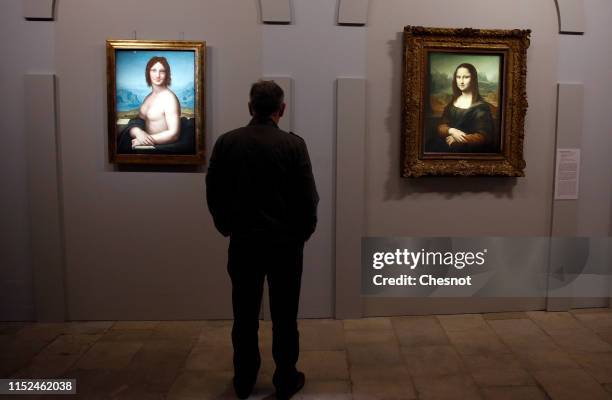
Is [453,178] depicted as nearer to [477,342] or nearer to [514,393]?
[477,342]

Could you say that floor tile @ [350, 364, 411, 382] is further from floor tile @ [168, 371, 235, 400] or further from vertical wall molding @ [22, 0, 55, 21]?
vertical wall molding @ [22, 0, 55, 21]

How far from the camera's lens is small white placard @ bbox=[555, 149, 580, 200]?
181 inches

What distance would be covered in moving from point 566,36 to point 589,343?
2572 mm

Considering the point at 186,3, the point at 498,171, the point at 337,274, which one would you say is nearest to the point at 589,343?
the point at 498,171

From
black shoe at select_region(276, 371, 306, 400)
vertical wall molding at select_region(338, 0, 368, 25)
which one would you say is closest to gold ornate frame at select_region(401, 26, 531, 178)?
vertical wall molding at select_region(338, 0, 368, 25)

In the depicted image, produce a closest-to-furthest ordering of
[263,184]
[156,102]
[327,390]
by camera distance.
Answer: [263,184]
[327,390]
[156,102]

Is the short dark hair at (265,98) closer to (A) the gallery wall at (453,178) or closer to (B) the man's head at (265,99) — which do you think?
(B) the man's head at (265,99)

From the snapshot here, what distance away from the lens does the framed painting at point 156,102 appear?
13.9ft

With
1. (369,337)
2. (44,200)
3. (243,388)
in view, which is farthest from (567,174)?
(44,200)

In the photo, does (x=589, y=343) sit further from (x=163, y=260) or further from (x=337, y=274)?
(x=163, y=260)

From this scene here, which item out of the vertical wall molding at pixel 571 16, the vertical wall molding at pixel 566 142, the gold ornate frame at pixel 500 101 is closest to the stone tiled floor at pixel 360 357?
the vertical wall molding at pixel 566 142

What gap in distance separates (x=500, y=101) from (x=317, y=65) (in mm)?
1595

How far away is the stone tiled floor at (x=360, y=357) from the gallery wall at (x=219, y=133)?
272mm

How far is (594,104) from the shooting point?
15.3 ft
